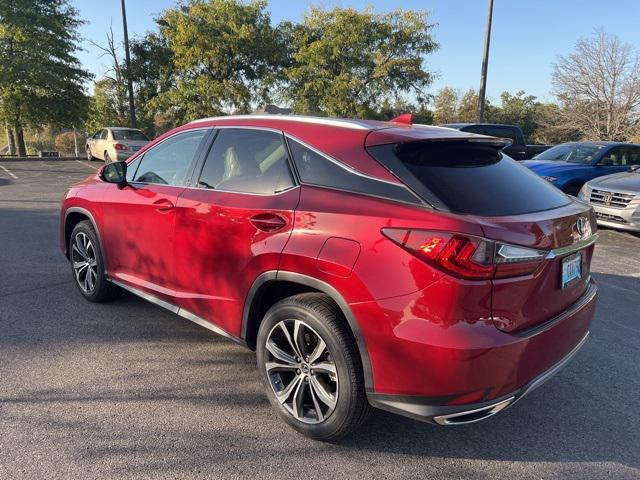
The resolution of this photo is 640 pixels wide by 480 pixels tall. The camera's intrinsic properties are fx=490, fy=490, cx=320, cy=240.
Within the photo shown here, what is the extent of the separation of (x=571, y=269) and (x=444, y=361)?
977 mm

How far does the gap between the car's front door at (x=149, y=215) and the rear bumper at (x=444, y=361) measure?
5.99 feet

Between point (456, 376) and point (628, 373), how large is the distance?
2128 mm

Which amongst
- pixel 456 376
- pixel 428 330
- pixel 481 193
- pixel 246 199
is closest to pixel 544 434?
pixel 456 376

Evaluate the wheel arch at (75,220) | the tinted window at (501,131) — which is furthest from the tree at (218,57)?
the wheel arch at (75,220)

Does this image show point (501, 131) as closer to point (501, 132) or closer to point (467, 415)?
point (501, 132)

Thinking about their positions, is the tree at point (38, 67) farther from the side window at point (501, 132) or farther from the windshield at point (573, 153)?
the windshield at point (573, 153)

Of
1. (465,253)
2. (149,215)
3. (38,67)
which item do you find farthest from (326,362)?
(38,67)

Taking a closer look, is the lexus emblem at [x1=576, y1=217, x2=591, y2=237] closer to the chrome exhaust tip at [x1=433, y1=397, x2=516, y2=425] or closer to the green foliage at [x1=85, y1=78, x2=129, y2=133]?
the chrome exhaust tip at [x1=433, y1=397, x2=516, y2=425]

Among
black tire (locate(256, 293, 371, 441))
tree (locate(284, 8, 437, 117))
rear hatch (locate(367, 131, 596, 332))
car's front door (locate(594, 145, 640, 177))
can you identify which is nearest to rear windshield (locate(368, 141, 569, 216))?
rear hatch (locate(367, 131, 596, 332))

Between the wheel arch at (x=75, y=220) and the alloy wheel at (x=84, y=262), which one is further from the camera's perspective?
the alloy wheel at (x=84, y=262)

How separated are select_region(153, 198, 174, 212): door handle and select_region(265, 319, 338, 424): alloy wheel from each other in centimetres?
130

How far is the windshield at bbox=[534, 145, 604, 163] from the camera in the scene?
10665 mm

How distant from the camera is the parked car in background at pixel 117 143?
18.1 m

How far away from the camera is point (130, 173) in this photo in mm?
4180
